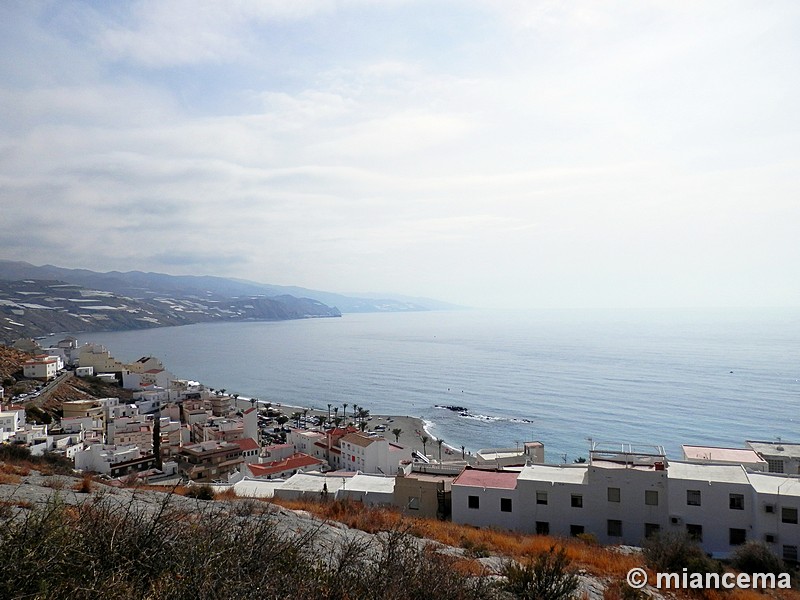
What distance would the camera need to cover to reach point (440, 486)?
1664 cm

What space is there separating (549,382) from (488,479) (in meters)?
51.3

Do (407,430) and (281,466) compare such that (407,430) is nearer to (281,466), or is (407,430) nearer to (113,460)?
(281,466)

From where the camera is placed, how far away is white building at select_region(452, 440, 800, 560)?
13.6 metres

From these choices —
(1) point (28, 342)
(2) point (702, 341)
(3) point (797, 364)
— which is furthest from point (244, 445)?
(2) point (702, 341)

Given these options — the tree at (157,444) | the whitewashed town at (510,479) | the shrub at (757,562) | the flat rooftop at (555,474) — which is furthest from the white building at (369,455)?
the shrub at (757,562)

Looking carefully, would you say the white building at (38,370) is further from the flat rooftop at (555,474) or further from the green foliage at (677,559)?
the green foliage at (677,559)

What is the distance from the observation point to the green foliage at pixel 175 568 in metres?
3.39

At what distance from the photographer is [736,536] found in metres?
13.9

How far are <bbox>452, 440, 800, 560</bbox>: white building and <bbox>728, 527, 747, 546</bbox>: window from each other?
0.08 feet

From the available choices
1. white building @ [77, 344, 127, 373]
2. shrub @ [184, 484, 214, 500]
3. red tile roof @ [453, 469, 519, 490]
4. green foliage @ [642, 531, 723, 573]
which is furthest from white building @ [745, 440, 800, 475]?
white building @ [77, 344, 127, 373]

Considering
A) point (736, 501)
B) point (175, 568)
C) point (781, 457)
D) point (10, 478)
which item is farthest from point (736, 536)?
point (10, 478)

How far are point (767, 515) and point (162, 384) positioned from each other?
56752mm

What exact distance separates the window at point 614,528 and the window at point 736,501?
298 cm

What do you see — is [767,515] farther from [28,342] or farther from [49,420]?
[28,342]
